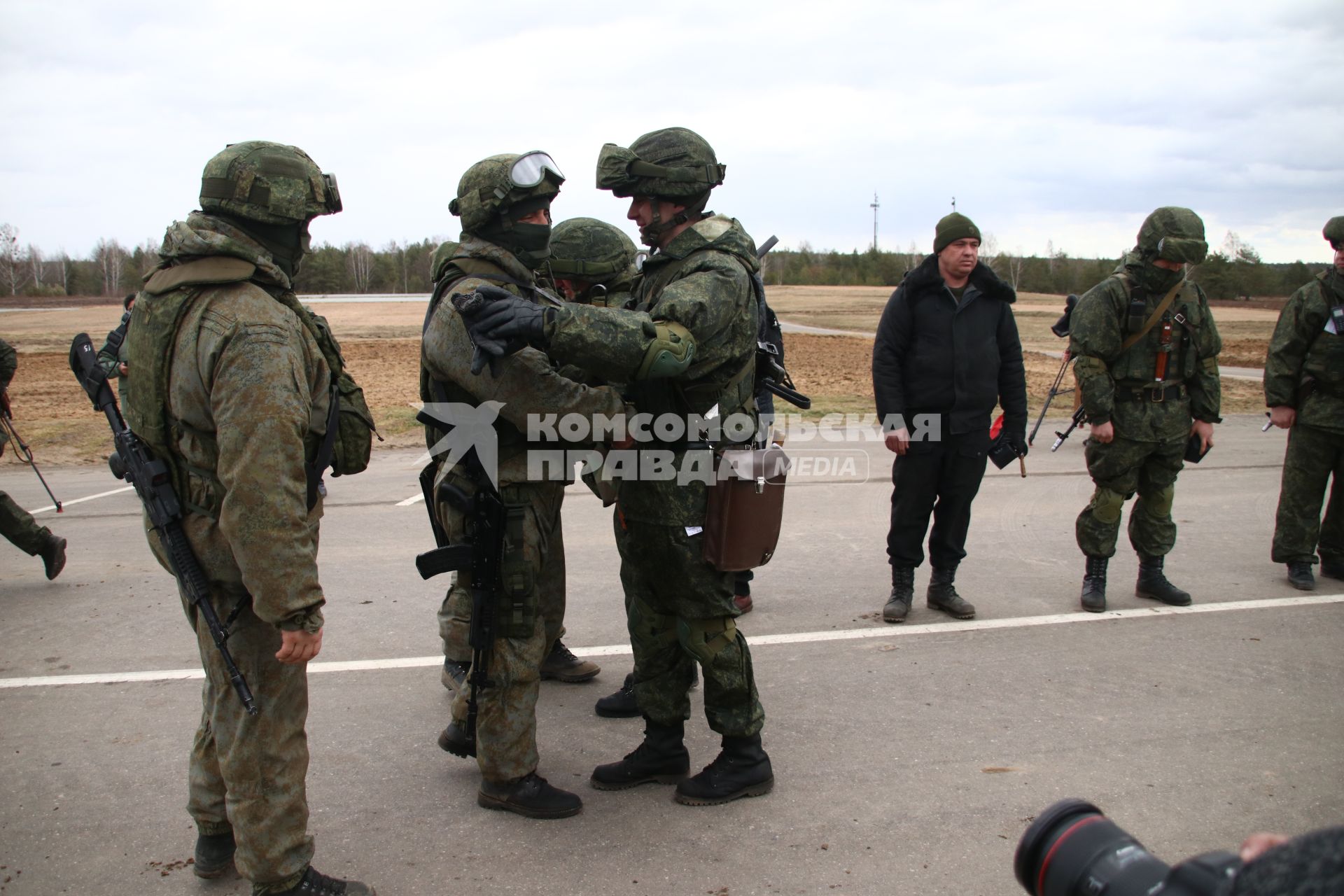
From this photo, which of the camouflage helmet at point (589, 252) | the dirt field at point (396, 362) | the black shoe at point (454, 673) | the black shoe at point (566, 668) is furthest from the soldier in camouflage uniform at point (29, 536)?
the dirt field at point (396, 362)

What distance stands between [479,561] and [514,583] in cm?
14

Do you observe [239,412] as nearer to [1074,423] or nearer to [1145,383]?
[1145,383]

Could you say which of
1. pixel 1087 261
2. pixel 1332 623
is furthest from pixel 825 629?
pixel 1087 261

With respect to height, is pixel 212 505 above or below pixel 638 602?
above

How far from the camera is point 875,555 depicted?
21.6 feet

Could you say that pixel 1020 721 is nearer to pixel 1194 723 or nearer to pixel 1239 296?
pixel 1194 723

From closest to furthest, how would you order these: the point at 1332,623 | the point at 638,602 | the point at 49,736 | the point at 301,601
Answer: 1. the point at 301,601
2. the point at 638,602
3. the point at 49,736
4. the point at 1332,623

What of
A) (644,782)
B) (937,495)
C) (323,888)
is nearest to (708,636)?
(644,782)

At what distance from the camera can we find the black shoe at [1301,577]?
5.75 m

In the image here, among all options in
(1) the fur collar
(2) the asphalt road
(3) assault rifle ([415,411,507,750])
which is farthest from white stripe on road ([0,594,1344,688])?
(1) the fur collar

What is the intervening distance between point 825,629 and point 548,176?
290cm

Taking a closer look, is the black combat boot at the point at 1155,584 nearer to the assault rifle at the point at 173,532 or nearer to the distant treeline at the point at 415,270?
the assault rifle at the point at 173,532

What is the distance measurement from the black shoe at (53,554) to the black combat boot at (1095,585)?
6.12m

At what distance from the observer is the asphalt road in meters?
3.15
